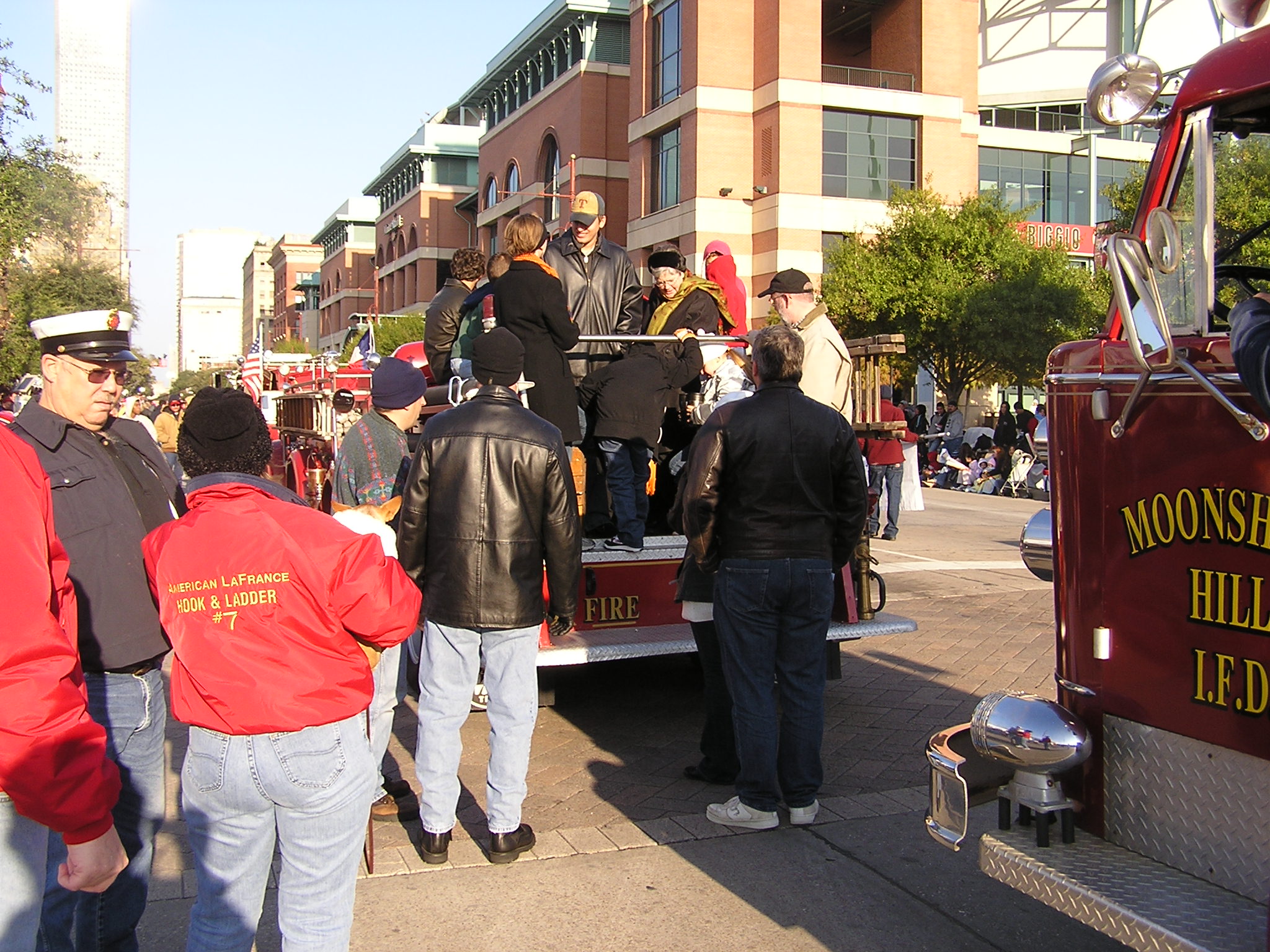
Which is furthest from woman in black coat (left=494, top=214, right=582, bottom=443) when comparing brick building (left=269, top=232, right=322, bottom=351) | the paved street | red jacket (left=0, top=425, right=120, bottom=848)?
brick building (left=269, top=232, right=322, bottom=351)

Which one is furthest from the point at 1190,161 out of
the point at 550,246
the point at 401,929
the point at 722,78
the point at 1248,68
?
the point at 722,78

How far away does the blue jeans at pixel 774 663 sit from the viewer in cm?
455

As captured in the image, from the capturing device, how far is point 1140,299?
2783mm

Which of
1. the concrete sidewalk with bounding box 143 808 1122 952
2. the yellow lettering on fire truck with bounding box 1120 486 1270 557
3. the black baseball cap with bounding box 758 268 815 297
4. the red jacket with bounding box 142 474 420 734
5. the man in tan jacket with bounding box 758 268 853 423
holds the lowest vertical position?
the concrete sidewalk with bounding box 143 808 1122 952

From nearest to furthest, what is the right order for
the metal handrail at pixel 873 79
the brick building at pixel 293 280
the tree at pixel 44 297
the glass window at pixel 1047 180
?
the tree at pixel 44 297, the metal handrail at pixel 873 79, the glass window at pixel 1047 180, the brick building at pixel 293 280

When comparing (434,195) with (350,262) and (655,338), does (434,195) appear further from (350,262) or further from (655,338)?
(655,338)

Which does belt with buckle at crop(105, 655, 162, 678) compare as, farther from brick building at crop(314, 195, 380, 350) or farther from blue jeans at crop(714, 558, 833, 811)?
brick building at crop(314, 195, 380, 350)

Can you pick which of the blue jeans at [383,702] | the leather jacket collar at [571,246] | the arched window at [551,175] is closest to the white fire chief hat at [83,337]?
the blue jeans at [383,702]

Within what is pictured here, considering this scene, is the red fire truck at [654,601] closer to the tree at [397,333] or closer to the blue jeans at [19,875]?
the blue jeans at [19,875]

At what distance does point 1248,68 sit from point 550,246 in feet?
15.6

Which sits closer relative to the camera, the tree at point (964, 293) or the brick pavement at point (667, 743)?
the brick pavement at point (667, 743)

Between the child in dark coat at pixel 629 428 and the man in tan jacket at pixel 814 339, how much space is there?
0.90 meters

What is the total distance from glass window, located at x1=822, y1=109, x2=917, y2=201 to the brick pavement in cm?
3278

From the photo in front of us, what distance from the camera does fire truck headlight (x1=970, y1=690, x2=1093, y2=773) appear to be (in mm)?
3062
